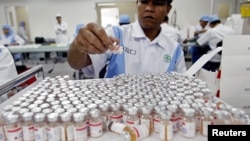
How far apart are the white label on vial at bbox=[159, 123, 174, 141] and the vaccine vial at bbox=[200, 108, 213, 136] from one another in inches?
3.3

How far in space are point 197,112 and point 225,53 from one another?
0.31m

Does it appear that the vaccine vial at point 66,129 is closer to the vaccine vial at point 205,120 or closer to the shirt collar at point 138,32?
the vaccine vial at point 205,120

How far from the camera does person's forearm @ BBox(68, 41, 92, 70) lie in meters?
0.92

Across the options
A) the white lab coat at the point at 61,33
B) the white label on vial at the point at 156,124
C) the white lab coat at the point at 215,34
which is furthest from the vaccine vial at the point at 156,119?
the white lab coat at the point at 61,33

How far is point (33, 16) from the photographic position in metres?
7.86

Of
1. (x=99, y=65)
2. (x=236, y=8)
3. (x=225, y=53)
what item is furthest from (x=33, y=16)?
(x=225, y=53)

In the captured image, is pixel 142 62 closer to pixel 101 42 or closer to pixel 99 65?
pixel 99 65

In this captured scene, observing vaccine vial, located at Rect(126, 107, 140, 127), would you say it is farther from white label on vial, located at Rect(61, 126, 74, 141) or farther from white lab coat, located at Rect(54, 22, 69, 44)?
white lab coat, located at Rect(54, 22, 69, 44)

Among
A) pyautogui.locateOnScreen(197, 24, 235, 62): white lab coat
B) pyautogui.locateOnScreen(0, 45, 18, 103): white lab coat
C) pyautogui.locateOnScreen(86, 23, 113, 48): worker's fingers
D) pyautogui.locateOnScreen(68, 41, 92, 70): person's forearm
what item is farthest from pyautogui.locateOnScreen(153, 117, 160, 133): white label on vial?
pyautogui.locateOnScreen(197, 24, 235, 62): white lab coat

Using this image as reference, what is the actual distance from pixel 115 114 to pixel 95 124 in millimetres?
76

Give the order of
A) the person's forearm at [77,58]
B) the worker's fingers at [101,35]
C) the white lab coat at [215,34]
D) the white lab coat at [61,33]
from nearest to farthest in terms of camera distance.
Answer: the worker's fingers at [101,35] < the person's forearm at [77,58] < the white lab coat at [215,34] < the white lab coat at [61,33]

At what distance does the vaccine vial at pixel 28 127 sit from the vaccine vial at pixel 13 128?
0.5 inches

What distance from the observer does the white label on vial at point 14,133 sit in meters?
0.52

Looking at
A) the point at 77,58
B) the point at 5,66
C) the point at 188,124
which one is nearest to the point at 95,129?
the point at 188,124
